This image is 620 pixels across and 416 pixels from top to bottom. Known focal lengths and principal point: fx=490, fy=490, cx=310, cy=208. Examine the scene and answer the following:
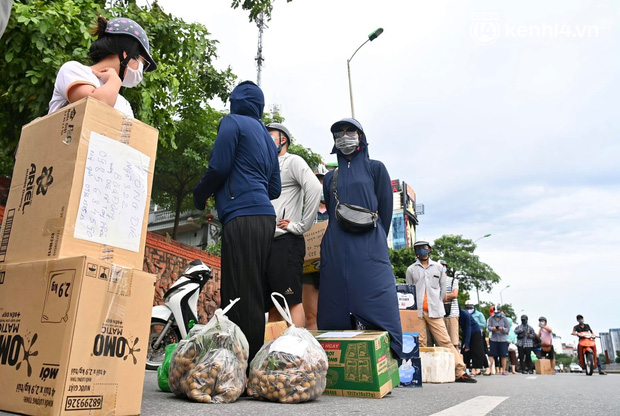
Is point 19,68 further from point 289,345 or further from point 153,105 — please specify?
Result: point 289,345

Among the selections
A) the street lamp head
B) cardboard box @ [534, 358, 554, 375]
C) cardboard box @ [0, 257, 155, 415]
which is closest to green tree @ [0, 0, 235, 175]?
cardboard box @ [0, 257, 155, 415]

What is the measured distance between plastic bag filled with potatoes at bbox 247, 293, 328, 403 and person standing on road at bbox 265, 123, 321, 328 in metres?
0.58

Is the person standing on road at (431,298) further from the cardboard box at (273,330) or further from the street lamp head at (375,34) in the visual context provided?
the street lamp head at (375,34)

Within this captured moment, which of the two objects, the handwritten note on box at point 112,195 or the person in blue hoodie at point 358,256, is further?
the person in blue hoodie at point 358,256

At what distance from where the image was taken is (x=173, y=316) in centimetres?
577

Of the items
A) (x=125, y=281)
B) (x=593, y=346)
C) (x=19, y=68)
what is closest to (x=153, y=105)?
(x=19, y=68)

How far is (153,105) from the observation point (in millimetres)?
7238

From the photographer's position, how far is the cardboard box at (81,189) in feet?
6.26

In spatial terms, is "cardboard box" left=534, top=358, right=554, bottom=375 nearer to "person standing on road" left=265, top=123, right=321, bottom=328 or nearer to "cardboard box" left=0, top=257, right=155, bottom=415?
"person standing on road" left=265, top=123, right=321, bottom=328

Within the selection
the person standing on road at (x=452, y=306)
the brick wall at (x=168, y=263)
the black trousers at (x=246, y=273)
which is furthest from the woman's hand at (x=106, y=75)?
the brick wall at (x=168, y=263)

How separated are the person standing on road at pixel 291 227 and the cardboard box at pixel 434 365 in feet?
9.38

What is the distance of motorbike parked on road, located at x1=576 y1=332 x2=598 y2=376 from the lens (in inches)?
495

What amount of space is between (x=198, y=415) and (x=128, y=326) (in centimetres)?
46

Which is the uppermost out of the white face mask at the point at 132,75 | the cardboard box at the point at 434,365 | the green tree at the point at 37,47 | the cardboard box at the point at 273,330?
the green tree at the point at 37,47
